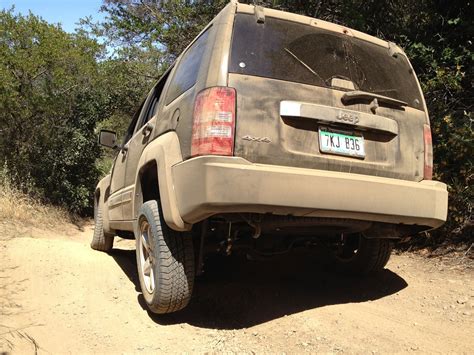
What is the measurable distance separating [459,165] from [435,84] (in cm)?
115

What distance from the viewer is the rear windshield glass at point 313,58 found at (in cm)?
312

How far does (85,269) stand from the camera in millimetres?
4887

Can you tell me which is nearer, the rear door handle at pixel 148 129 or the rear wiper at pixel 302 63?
the rear wiper at pixel 302 63

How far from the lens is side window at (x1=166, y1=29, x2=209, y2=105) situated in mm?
3363

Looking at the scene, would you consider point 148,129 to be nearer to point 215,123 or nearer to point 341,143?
point 215,123

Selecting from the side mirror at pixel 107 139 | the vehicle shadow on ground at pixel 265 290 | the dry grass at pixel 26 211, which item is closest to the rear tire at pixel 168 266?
the vehicle shadow on ground at pixel 265 290

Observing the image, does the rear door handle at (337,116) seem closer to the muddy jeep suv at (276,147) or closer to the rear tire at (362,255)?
the muddy jeep suv at (276,147)

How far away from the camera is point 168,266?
3260 millimetres

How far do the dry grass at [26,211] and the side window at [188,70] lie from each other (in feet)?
16.0

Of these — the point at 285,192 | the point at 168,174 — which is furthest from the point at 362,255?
the point at 168,174

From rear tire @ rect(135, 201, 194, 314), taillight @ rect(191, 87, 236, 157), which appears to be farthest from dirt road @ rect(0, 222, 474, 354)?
taillight @ rect(191, 87, 236, 157)

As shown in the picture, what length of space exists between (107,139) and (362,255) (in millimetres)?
3438

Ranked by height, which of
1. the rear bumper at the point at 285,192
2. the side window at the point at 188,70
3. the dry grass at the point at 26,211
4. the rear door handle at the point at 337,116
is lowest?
the dry grass at the point at 26,211

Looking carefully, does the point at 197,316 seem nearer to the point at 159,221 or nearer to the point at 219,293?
the point at 219,293
